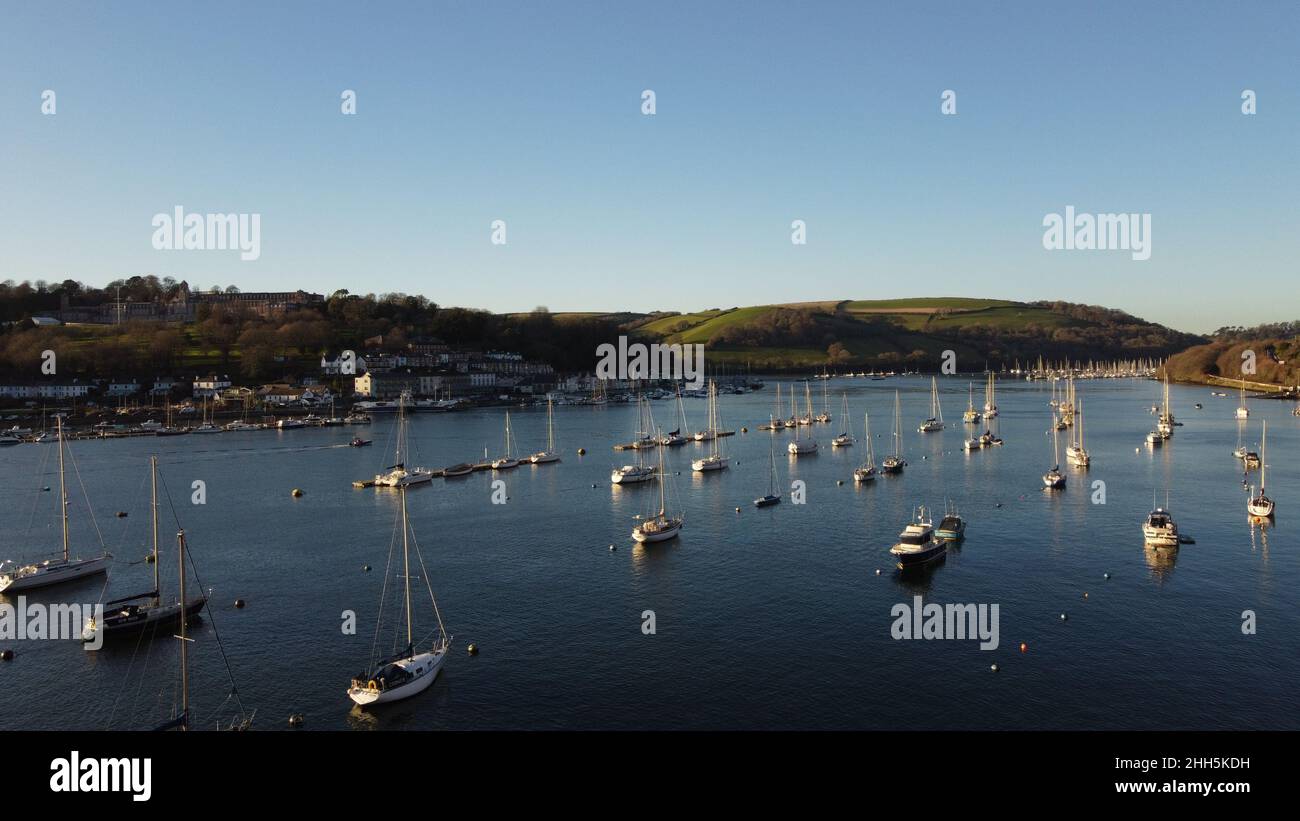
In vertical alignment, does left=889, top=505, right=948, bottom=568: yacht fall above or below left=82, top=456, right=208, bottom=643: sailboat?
above

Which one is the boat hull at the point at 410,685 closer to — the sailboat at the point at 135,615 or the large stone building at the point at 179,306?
the sailboat at the point at 135,615

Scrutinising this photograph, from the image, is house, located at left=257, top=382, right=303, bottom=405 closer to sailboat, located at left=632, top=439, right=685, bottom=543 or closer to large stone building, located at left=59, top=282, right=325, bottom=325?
large stone building, located at left=59, top=282, right=325, bottom=325

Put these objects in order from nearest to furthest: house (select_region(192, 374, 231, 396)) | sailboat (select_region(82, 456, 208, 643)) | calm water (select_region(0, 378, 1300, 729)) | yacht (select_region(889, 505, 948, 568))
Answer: calm water (select_region(0, 378, 1300, 729))
sailboat (select_region(82, 456, 208, 643))
yacht (select_region(889, 505, 948, 568))
house (select_region(192, 374, 231, 396))

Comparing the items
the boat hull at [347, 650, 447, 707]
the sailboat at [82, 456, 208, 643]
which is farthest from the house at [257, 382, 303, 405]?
the boat hull at [347, 650, 447, 707]

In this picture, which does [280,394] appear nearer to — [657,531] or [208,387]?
[208,387]
